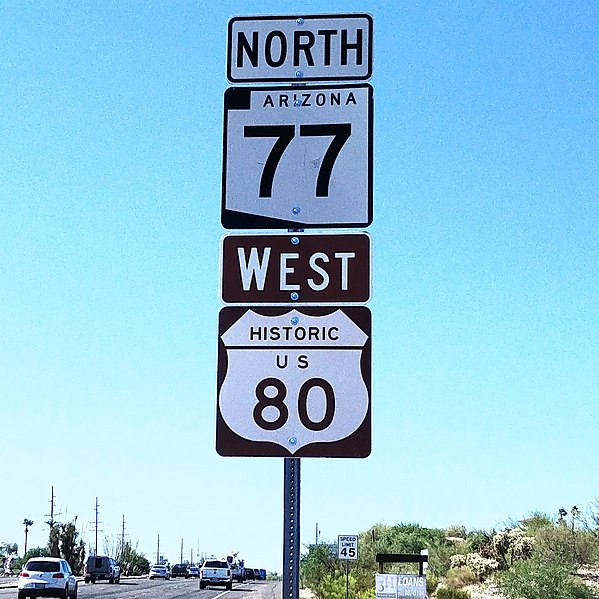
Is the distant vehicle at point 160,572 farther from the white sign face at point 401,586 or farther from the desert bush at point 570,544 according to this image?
the white sign face at point 401,586

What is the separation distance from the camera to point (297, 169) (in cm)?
460

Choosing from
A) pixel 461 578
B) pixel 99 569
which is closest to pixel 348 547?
pixel 461 578

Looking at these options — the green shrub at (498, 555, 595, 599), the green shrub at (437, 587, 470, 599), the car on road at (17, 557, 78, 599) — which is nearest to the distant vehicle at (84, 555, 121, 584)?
the car on road at (17, 557, 78, 599)

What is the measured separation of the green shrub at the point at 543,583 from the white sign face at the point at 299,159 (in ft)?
81.4

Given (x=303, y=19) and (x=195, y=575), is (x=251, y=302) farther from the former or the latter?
(x=195, y=575)

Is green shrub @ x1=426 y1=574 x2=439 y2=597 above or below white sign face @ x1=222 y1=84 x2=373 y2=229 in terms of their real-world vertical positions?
below

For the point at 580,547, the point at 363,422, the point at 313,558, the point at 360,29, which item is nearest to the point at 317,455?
the point at 363,422

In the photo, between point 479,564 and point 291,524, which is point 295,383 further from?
point 479,564

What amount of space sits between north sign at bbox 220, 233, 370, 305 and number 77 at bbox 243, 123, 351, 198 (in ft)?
0.75

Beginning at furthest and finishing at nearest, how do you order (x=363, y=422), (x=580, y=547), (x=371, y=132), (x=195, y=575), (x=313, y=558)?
(x=195, y=575) < (x=313, y=558) < (x=580, y=547) < (x=371, y=132) < (x=363, y=422)

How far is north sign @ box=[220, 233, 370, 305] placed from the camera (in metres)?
4.42

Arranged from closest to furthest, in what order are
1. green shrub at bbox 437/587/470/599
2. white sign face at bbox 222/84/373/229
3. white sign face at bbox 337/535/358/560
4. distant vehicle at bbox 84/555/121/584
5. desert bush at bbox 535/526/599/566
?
white sign face at bbox 222/84/373/229 < white sign face at bbox 337/535/358/560 < green shrub at bbox 437/587/470/599 < desert bush at bbox 535/526/599/566 < distant vehicle at bbox 84/555/121/584

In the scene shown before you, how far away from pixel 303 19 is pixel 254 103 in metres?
0.41

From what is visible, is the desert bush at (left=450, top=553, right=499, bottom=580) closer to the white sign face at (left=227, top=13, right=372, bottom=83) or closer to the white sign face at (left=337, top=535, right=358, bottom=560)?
the white sign face at (left=337, top=535, right=358, bottom=560)
